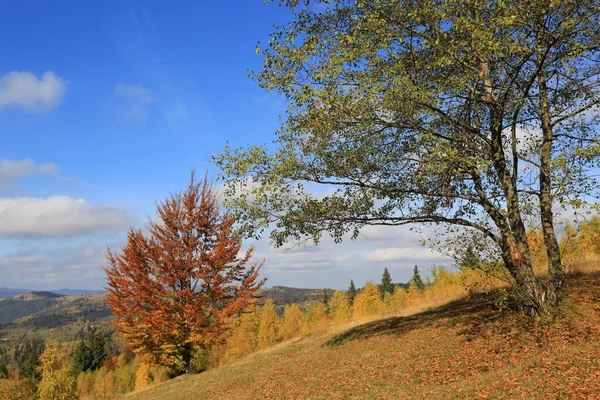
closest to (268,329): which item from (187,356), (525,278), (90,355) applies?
(90,355)

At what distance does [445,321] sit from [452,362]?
14.9 feet

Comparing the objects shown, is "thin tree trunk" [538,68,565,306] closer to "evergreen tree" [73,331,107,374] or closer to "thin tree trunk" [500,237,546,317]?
"thin tree trunk" [500,237,546,317]

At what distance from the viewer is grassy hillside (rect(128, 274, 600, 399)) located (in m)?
8.38

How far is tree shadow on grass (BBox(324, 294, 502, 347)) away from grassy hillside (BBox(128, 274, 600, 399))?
0.06 metres

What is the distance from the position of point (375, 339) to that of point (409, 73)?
1104 centimetres

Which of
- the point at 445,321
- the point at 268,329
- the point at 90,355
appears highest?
the point at 445,321

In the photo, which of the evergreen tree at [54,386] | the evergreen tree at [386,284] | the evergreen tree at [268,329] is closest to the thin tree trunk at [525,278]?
the evergreen tree at [54,386]

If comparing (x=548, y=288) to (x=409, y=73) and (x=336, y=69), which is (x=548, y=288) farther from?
(x=336, y=69)

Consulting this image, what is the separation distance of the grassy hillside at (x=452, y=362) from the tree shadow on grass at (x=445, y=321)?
0.21ft

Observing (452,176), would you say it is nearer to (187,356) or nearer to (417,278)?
(187,356)

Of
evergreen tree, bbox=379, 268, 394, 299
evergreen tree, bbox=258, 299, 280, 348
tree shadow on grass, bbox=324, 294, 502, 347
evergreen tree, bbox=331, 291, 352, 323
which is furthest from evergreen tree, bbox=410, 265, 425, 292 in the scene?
tree shadow on grass, bbox=324, 294, 502, 347

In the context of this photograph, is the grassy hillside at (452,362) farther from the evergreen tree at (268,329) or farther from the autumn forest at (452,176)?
the evergreen tree at (268,329)

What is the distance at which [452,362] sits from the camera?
35.7 feet

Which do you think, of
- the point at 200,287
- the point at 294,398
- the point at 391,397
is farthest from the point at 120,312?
the point at 391,397
